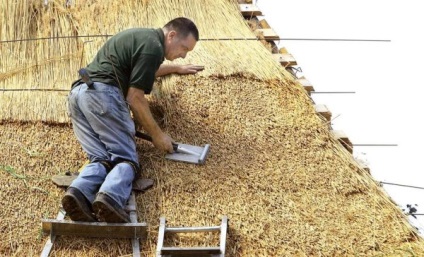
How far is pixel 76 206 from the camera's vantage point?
456 cm

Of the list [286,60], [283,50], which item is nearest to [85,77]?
[286,60]

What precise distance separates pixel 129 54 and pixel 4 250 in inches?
56.5

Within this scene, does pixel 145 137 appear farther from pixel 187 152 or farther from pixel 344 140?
pixel 344 140

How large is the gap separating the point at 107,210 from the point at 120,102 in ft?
2.66

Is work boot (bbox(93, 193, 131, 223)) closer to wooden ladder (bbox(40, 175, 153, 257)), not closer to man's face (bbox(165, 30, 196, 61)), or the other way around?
wooden ladder (bbox(40, 175, 153, 257))

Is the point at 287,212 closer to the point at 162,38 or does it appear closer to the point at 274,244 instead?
the point at 274,244

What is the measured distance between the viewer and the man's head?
5.22 m

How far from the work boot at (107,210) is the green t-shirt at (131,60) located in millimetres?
799

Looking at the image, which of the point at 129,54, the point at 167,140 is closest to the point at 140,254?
the point at 167,140

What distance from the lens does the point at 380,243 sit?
4828 mm

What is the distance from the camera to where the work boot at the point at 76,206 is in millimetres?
4535

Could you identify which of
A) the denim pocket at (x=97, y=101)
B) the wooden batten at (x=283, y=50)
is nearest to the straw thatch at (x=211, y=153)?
the wooden batten at (x=283, y=50)

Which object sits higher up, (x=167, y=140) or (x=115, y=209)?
(x=167, y=140)

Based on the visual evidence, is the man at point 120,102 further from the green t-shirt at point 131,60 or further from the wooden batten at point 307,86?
the wooden batten at point 307,86
